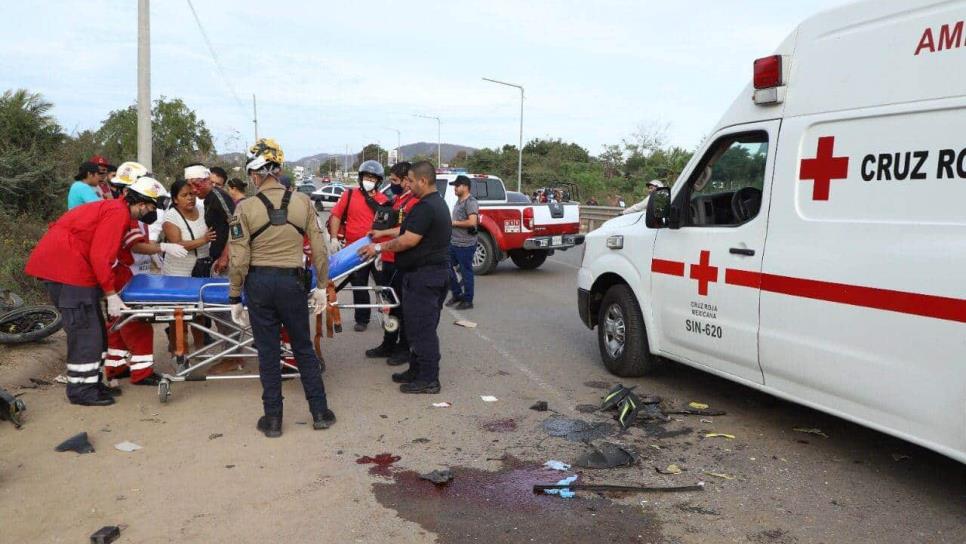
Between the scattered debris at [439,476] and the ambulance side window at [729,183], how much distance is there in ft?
8.49

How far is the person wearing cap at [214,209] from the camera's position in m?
6.47

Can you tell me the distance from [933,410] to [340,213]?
19.5 feet

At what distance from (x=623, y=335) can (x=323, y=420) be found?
265 cm

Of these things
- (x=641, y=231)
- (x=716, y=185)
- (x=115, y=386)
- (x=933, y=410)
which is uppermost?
(x=716, y=185)

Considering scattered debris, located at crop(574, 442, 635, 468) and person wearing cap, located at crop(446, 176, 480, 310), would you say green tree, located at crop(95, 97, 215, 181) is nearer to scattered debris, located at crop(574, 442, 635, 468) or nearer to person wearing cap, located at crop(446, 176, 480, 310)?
person wearing cap, located at crop(446, 176, 480, 310)

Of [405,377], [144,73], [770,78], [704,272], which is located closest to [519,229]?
[144,73]

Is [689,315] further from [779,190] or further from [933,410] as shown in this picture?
[933,410]

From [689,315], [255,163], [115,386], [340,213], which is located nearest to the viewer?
[255,163]

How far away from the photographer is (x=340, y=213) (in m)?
7.97

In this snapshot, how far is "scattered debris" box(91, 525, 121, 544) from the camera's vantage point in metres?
3.44

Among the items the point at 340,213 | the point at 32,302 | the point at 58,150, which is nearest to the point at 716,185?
the point at 340,213

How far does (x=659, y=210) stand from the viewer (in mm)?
5590

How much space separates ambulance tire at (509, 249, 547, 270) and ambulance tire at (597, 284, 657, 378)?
7.27 m

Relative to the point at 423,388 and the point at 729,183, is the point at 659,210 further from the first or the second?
the point at 423,388
